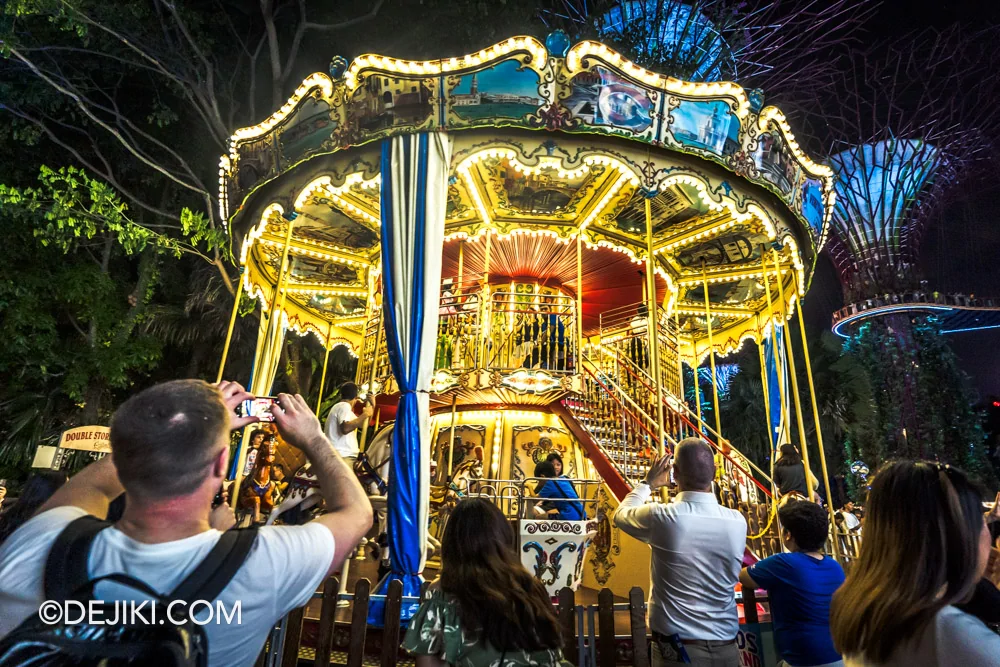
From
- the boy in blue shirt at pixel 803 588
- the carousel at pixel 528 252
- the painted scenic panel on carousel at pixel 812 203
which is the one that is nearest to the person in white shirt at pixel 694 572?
the boy in blue shirt at pixel 803 588

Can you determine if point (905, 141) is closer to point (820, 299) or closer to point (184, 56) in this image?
point (820, 299)

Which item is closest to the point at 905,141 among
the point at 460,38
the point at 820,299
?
the point at 820,299

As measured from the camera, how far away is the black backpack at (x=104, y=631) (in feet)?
3.73

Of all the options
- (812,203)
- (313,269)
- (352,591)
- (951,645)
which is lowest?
(352,591)

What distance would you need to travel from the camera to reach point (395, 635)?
164 inches

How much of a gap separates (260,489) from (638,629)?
486 centimetres

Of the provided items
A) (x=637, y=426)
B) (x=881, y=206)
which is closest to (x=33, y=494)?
(x=637, y=426)

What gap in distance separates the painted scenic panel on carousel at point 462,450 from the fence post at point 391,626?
18.1 ft

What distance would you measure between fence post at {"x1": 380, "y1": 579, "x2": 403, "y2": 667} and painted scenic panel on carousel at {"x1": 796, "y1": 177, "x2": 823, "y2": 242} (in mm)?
7660

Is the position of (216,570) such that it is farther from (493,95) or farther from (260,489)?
(493,95)

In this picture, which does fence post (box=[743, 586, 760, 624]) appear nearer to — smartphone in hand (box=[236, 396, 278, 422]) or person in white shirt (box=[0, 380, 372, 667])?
person in white shirt (box=[0, 380, 372, 667])

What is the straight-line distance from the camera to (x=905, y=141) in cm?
2202

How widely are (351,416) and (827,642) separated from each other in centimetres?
545

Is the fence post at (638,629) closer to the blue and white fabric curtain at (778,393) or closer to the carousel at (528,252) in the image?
the carousel at (528,252)
